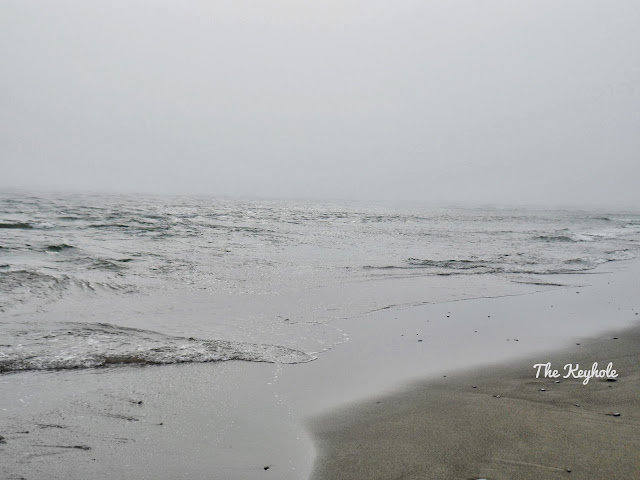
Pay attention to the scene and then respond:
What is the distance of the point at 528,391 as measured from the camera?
182 inches

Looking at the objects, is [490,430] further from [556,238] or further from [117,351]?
[556,238]

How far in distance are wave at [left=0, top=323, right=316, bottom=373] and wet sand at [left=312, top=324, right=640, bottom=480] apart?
167 cm

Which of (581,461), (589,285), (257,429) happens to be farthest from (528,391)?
(589,285)

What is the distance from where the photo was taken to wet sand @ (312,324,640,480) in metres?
3.20

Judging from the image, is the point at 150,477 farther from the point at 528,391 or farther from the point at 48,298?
the point at 48,298

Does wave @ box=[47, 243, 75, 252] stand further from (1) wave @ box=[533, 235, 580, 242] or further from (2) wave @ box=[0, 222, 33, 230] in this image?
(1) wave @ box=[533, 235, 580, 242]

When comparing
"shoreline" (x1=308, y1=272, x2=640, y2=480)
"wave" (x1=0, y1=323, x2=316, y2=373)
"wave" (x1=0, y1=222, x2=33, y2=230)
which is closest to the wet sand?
"shoreline" (x1=308, y1=272, x2=640, y2=480)

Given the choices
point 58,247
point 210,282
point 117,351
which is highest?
point 58,247

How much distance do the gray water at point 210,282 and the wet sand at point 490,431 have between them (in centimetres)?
169

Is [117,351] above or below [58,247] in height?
below

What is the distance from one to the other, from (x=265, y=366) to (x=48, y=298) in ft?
16.3

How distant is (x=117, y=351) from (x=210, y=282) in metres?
4.40

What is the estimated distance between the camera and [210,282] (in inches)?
396

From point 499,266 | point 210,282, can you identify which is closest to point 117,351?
point 210,282
